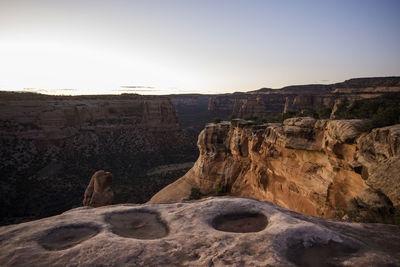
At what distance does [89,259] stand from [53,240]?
2.24 metres

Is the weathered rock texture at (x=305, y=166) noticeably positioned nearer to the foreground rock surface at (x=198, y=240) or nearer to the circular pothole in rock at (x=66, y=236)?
the foreground rock surface at (x=198, y=240)

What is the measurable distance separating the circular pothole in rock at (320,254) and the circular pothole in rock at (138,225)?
3.55 meters

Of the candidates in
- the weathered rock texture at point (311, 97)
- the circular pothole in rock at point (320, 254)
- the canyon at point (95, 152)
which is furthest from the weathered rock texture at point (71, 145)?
the circular pothole in rock at point (320, 254)

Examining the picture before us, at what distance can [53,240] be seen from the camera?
678 centimetres

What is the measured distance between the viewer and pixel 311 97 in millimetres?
89250

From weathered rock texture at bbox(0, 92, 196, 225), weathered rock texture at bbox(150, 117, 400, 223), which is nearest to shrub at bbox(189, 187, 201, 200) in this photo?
weathered rock texture at bbox(150, 117, 400, 223)

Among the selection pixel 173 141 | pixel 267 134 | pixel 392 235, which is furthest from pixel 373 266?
pixel 173 141

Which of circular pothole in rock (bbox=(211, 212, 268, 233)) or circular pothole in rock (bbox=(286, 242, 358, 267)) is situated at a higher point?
circular pothole in rock (bbox=(286, 242, 358, 267))

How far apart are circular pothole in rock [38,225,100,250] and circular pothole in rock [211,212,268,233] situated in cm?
379

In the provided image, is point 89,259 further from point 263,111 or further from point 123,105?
point 263,111

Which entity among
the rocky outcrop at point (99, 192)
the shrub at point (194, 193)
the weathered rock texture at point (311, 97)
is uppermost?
the weathered rock texture at point (311, 97)

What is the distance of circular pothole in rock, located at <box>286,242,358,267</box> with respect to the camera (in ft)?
17.4

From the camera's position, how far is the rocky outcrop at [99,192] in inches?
869

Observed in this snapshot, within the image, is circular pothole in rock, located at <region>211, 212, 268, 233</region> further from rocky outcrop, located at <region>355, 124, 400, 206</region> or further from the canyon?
the canyon
